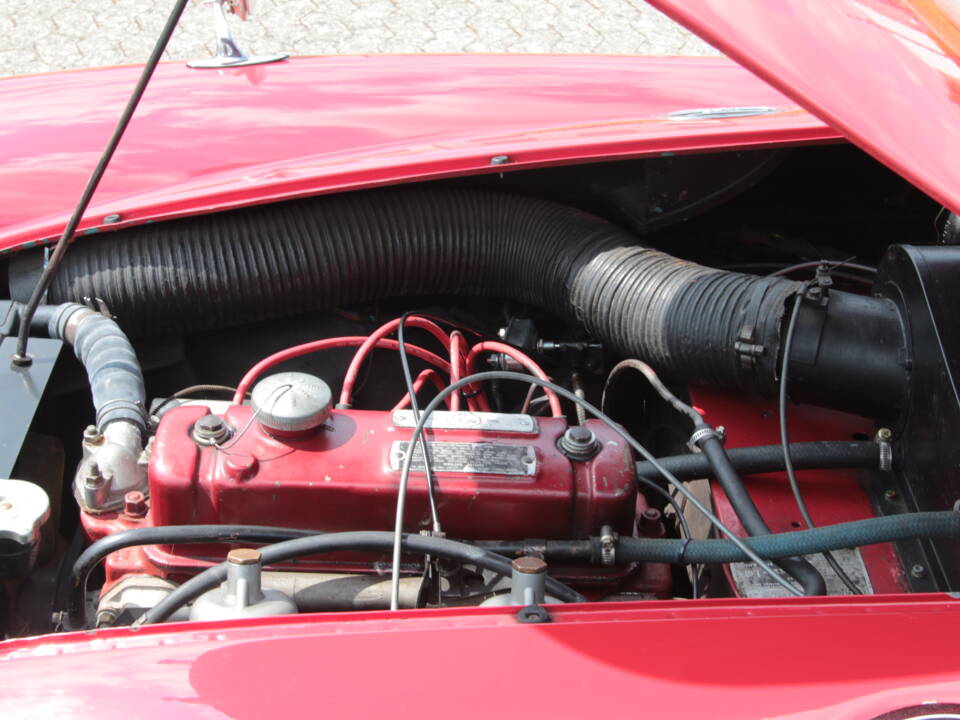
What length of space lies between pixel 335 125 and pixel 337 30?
10.3ft

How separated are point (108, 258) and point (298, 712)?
0.93 metres

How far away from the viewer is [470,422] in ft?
4.20

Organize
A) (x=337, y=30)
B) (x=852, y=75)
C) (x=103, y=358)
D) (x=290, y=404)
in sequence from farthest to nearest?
(x=337, y=30), (x=103, y=358), (x=290, y=404), (x=852, y=75)

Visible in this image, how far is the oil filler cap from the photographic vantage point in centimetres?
120

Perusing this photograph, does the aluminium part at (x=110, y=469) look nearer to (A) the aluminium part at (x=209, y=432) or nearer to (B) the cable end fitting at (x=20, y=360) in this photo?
(A) the aluminium part at (x=209, y=432)

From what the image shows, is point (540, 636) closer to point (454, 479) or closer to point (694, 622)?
point (694, 622)

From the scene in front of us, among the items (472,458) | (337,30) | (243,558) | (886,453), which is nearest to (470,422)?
(472,458)

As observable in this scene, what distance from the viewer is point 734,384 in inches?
58.6

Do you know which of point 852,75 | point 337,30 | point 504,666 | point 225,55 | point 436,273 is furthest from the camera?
point 337,30

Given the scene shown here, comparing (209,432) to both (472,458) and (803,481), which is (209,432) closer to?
(472,458)

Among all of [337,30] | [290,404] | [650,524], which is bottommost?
[650,524]

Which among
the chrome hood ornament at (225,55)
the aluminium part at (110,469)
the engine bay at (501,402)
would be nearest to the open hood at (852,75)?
the engine bay at (501,402)

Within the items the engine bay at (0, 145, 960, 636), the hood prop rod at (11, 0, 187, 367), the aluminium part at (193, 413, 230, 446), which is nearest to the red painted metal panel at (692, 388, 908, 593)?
the engine bay at (0, 145, 960, 636)

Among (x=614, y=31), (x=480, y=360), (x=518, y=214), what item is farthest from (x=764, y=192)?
(x=614, y=31)
